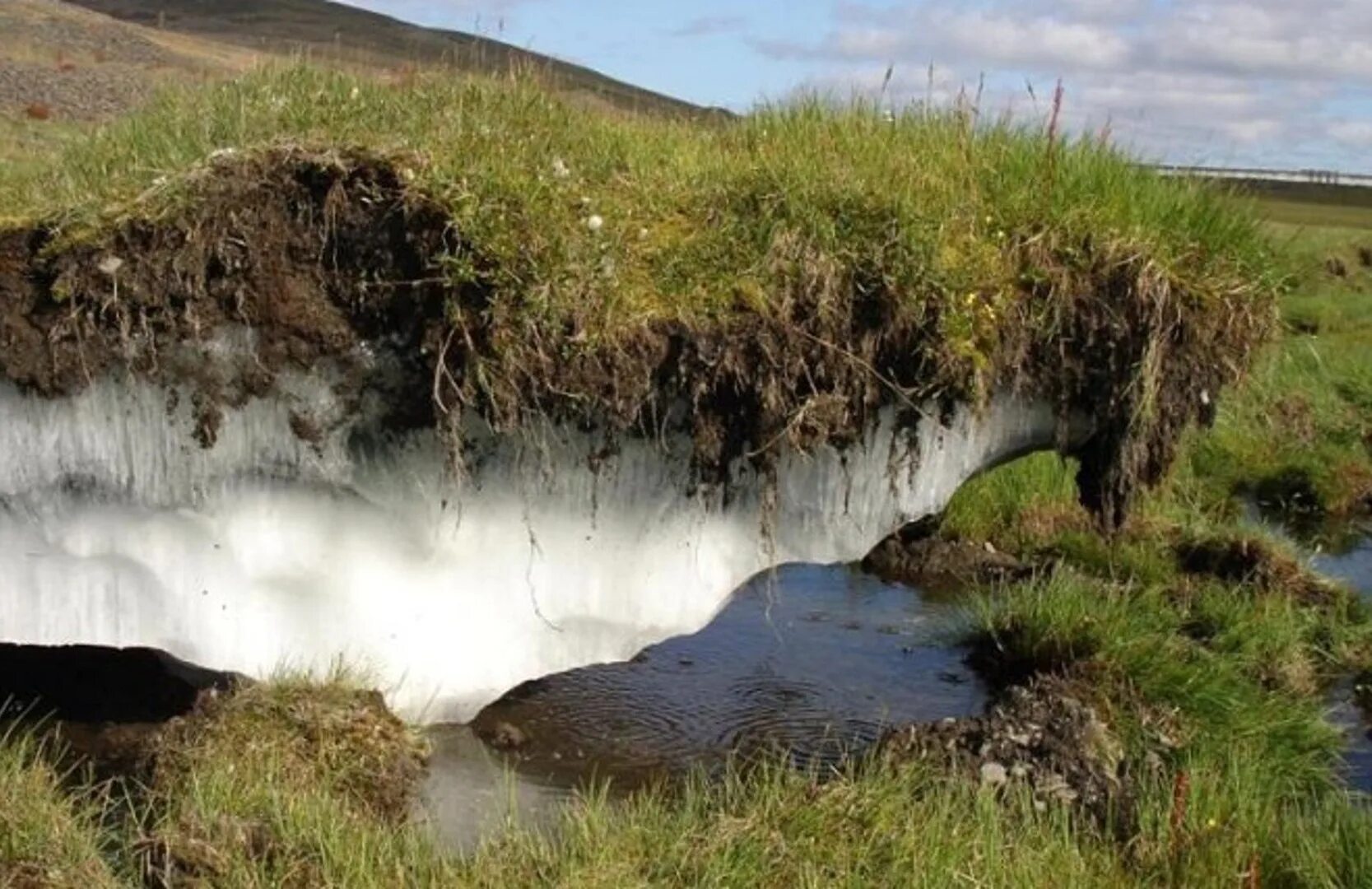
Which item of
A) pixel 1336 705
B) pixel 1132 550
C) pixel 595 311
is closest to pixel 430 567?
pixel 595 311

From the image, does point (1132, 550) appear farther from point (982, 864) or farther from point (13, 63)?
point (13, 63)

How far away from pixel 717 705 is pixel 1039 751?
234 centimetres

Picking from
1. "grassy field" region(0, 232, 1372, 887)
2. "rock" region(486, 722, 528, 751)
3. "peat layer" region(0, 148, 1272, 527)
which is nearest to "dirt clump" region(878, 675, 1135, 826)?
"grassy field" region(0, 232, 1372, 887)

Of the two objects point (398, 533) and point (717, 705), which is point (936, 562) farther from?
point (398, 533)

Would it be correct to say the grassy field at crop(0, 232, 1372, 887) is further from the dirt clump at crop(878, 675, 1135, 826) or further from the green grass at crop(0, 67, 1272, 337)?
the green grass at crop(0, 67, 1272, 337)

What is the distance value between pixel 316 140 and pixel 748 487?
2.97 meters

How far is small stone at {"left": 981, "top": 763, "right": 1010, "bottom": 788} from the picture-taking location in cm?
749

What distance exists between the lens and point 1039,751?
7852 millimetres

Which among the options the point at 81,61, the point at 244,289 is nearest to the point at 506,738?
the point at 244,289

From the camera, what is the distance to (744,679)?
1003 cm

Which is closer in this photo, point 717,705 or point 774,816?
point 774,816

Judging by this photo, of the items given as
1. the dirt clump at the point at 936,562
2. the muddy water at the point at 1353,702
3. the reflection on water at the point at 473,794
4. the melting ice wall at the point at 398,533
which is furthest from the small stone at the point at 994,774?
the dirt clump at the point at 936,562

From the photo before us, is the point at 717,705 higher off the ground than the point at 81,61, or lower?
lower

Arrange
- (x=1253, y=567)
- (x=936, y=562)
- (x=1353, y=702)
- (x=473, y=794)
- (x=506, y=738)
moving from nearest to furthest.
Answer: (x=473, y=794) < (x=506, y=738) < (x=1353, y=702) < (x=1253, y=567) < (x=936, y=562)
